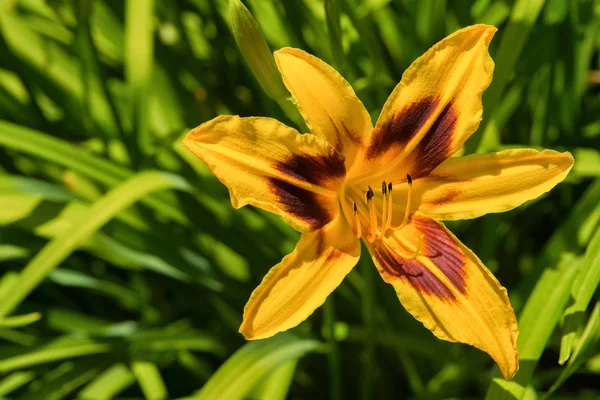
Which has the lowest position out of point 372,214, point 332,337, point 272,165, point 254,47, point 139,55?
point 332,337

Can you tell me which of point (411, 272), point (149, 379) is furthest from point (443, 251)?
point (149, 379)

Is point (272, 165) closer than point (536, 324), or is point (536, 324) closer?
point (272, 165)

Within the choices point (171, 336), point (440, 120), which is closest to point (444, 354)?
point (171, 336)

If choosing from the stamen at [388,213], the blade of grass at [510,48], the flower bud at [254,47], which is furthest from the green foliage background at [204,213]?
the stamen at [388,213]

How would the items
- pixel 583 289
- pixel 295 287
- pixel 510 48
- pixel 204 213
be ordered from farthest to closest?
pixel 204 213, pixel 510 48, pixel 583 289, pixel 295 287

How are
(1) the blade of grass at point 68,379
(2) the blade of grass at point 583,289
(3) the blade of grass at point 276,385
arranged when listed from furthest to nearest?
(1) the blade of grass at point 68,379, (3) the blade of grass at point 276,385, (2) the blade of grass at point 583,289

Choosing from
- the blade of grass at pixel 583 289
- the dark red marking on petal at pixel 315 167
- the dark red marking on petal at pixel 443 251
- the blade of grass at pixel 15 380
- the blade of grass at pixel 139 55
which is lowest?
the blade of grass at pixel 583 289

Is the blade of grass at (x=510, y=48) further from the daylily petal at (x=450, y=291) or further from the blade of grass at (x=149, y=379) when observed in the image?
the blade of grass at (x=149, y=379)

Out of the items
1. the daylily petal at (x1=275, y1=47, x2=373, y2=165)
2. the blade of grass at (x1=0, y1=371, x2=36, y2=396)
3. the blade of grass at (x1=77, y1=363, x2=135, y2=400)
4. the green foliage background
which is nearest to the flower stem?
the green foliage background

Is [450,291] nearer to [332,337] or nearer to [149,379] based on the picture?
[332,337]
